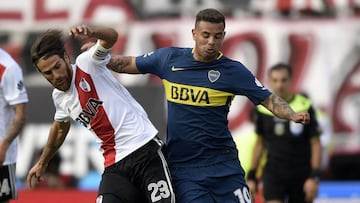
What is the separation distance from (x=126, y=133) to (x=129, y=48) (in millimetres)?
7944

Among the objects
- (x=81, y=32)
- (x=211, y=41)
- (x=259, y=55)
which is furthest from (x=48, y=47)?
(x=259, y=55)

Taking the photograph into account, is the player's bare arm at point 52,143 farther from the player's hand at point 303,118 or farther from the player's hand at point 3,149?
the player's hand at point 303,118

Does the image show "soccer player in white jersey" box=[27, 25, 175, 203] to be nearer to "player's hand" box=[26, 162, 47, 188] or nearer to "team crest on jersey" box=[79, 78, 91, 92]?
"team crest on jersey" box=[79, 78, 91, 92]

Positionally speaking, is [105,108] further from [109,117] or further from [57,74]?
[57,74]

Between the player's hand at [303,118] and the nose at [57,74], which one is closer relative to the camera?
the player's hand at [303,118]

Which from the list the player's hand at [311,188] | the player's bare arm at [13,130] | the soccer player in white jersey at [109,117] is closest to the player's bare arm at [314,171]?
the player's hand at [311,188]

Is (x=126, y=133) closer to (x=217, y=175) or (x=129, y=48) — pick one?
(x=217, y=175)

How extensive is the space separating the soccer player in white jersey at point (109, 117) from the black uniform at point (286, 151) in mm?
2948

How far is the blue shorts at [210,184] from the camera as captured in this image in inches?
299

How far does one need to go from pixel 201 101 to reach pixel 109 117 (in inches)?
26.6

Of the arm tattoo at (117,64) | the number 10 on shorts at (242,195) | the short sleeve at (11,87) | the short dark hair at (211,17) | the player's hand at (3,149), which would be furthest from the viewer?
the short sleeve at (11,87)

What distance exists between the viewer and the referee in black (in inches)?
407

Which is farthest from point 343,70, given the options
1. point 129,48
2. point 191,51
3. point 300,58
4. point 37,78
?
point 191,51

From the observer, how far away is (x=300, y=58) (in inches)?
605
